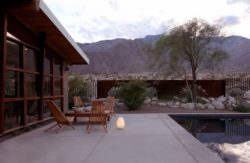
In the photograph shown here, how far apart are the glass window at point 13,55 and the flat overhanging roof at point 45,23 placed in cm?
89

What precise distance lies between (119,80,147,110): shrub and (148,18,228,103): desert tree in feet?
13.2

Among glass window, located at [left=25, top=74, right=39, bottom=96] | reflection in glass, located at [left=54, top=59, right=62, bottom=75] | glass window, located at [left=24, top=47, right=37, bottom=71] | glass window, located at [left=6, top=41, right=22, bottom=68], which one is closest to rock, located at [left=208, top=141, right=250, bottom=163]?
glass window, located at [left=25, top=74, right=39, bottom=96]

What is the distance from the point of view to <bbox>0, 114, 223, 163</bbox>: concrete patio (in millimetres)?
7574

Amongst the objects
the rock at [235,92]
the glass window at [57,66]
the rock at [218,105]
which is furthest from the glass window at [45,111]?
the rock at [235,92]

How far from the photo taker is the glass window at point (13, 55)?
10.6 m

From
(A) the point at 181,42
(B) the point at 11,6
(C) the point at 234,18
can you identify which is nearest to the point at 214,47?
(A) the point at 181,42

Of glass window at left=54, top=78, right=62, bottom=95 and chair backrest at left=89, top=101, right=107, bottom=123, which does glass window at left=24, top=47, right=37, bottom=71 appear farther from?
glass window at left=54, top=78, right=62, bottom=95

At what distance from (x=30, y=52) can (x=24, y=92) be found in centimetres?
148

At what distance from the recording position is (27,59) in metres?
12.2

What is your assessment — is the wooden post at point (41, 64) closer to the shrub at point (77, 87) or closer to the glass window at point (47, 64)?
the glass window at point (47, 64)

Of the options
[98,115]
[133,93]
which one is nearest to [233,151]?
[98,115]

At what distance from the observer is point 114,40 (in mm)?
73062

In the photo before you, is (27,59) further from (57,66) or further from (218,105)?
(218,105)

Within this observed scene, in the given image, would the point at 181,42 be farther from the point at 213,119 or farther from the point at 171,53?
the point at 213,119
